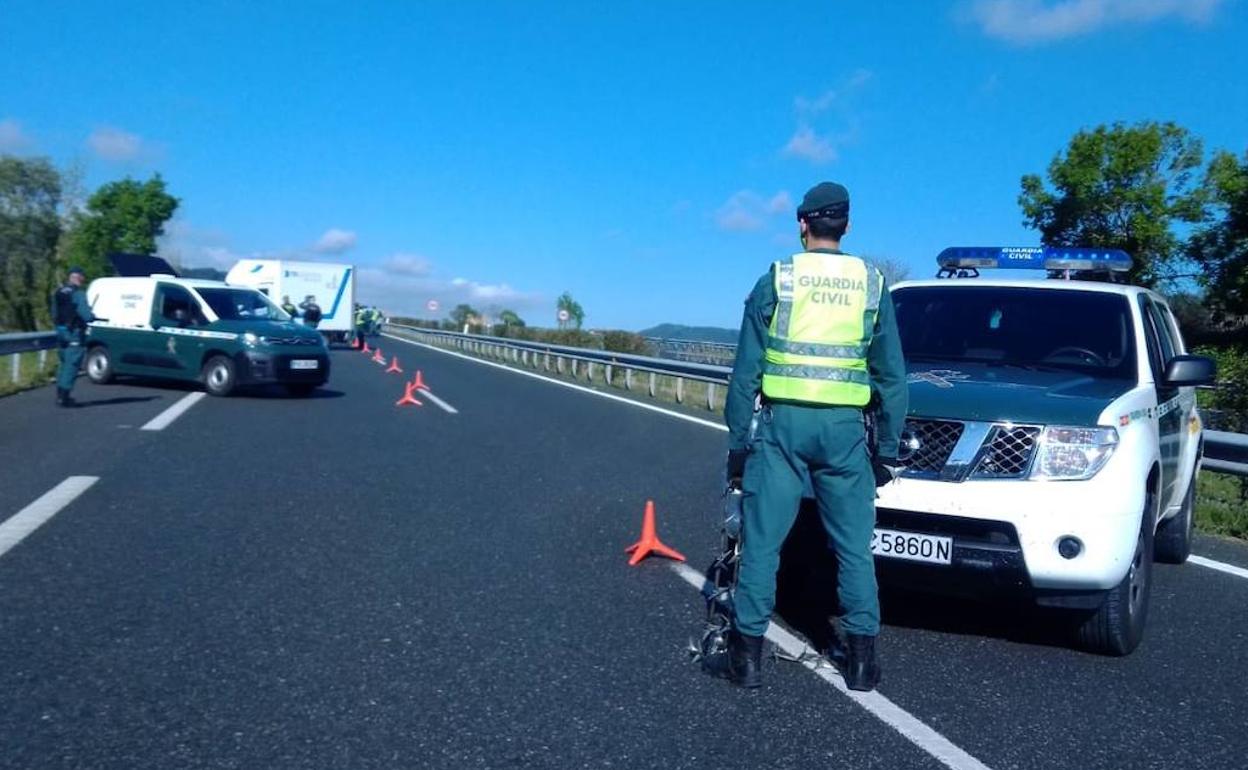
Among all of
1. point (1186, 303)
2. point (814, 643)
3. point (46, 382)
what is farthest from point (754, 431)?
point (1186, 303)

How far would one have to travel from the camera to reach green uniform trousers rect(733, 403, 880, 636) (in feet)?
15.5

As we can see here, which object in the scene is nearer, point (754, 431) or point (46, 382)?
point (754, 431)

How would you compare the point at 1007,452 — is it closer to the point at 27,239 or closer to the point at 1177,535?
the point at 1177,535

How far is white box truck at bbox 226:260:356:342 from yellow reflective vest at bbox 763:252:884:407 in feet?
117

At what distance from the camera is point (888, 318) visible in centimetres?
484

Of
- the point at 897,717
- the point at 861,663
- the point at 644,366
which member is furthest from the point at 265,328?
the point at 897,717

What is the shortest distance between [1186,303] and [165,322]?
28.4 meters

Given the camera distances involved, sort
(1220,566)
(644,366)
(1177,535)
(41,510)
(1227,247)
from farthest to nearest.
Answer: (1227,247) → (644,366) → (41,510) → (1220,566) → (1177,535)

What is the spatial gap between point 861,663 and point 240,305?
54.8 feet

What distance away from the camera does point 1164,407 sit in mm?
6477

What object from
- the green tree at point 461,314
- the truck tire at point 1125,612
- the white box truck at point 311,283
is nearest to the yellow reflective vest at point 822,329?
the truck tire at point 1125,612

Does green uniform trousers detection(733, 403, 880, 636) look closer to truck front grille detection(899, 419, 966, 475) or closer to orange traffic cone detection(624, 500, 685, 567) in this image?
truck front grille detection(899, 419, 966, 475)

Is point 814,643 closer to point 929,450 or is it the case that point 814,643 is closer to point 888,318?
point 929,450

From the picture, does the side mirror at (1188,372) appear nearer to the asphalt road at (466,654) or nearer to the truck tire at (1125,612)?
the truck tire at (1125,612)
